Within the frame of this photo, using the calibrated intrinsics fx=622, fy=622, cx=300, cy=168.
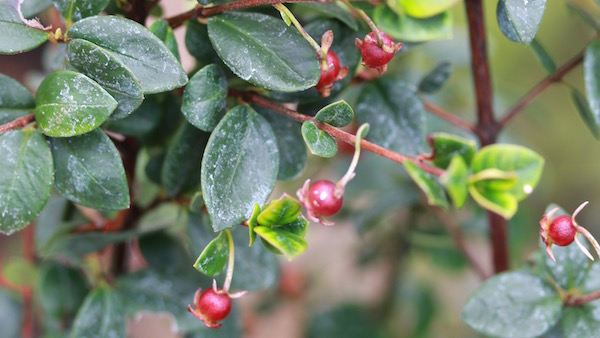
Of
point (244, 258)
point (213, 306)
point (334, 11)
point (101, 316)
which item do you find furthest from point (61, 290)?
point (334, 11)

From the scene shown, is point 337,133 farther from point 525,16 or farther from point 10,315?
point 10,315

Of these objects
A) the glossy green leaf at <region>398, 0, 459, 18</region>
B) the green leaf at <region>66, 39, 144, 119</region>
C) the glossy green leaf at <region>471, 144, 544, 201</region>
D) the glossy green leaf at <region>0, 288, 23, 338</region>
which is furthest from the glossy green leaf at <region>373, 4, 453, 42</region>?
the glossy green leaf at <region>0, 288, 23, 338</region>

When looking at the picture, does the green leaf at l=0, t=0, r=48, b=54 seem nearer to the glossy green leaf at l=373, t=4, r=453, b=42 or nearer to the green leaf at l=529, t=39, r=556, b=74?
the glossy green leaf at l=373, t=4, r=453, b=42

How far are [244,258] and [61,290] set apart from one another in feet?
0.80

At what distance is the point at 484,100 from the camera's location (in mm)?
610

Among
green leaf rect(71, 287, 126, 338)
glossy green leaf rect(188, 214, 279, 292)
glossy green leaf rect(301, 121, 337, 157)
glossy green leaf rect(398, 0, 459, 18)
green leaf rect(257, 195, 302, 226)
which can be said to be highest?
glossy green leaf rect(398, 0, 459, 18)

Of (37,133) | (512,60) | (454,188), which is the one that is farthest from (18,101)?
(512,60)

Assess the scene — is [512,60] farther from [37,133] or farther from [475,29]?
[37,133]

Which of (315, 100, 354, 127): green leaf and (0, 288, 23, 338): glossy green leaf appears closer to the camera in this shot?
(315, 100, 354, 127): green leaf

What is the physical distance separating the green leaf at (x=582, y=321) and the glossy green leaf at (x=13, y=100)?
1.50ft

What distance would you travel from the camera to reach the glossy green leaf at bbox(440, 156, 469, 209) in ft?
1.37

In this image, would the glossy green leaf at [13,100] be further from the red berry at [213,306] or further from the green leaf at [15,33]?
the red berry at [213,306]

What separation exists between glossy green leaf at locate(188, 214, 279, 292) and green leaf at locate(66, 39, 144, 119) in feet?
0.58

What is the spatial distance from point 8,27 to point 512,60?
1.24 meters
